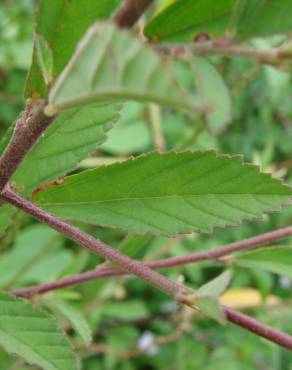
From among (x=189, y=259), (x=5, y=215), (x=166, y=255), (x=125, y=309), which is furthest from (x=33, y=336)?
(x=125, y=309)

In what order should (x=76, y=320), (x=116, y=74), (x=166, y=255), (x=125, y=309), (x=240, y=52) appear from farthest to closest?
(x=125, y=309), (x=166, y=255), (x=76, y=320), (x=240, y=52), (x=116, y=74)

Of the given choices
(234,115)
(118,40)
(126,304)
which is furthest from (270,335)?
(234,115)

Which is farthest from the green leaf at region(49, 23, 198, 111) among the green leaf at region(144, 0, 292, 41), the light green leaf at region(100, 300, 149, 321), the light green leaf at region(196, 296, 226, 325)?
the light green leaf at region(100, 300, 149, 321)

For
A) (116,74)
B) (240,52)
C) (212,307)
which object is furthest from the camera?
(212,307)

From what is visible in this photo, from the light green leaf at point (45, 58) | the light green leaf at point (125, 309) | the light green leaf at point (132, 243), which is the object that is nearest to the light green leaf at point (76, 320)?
the light green leaf at point (132, 243)

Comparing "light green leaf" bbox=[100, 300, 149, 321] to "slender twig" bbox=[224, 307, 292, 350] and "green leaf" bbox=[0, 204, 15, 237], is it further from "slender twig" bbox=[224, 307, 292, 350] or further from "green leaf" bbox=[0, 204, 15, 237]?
"slender twig" bbox=[224, 307, 292, 350]

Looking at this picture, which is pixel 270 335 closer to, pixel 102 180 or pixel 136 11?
pixel 102 180

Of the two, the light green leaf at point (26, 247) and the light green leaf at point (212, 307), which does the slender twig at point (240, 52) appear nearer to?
the light green leaf at point (212, 307)

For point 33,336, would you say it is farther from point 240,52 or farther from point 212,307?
point 240,52
